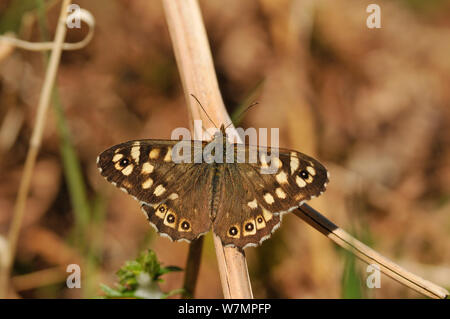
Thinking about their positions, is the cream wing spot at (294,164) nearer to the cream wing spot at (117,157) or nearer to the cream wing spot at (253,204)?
the cream wing spot at (253,204)

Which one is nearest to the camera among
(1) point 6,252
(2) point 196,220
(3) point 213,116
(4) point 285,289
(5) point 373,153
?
(3) point 213,116

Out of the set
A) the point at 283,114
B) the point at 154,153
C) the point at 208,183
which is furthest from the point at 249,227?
the point at 283,114

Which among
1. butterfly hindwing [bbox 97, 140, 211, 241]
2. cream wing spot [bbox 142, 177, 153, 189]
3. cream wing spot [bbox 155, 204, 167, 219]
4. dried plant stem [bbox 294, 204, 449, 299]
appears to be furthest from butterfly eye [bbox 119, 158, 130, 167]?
dried plant stem [bbox 294, 204, 449, 299]

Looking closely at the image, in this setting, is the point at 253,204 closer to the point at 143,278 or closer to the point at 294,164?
the point at 294,164

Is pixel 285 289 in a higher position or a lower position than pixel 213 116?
lower
